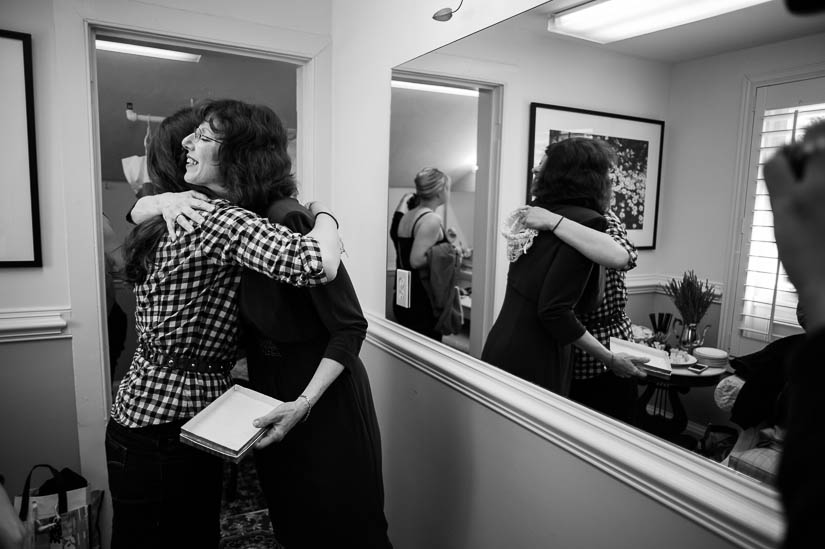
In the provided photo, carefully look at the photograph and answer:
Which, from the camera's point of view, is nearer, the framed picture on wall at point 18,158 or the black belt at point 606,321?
the black belt at point 606,321

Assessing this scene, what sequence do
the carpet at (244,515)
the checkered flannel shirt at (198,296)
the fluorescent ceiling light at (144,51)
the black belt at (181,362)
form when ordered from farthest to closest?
the fluorescent ceiling light at (144,51) < the carpet at (244,515) < the black belt at (181,362) < the checkered flannel shirt at (198,296)

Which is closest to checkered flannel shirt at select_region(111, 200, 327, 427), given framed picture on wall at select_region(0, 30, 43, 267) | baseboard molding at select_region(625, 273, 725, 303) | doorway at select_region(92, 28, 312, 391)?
baseboard molding at select_region(625, 273, 725, 303)

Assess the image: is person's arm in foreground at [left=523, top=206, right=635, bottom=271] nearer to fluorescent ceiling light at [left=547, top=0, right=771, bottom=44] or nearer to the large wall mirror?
the large wall mirror

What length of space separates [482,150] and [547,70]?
0.29 meters

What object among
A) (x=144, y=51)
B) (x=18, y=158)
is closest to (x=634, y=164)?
(x=18, y=158)

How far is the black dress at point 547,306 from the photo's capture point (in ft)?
3.93

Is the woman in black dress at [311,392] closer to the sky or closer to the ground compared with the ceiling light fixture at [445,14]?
closer to the ground

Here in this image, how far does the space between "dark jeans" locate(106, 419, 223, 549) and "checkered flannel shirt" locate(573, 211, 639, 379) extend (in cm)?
92

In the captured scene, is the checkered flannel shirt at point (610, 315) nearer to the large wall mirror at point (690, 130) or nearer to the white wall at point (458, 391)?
the large wall mirror at point (690, 130)

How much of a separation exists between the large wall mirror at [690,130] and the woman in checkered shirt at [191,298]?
1.80ft

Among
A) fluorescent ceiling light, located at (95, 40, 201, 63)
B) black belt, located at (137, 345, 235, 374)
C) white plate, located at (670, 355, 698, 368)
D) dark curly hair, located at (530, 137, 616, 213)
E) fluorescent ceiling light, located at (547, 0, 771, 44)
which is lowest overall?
black belt, located at (137, 345, 235, 374)

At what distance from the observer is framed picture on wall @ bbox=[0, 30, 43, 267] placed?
184 centimetres

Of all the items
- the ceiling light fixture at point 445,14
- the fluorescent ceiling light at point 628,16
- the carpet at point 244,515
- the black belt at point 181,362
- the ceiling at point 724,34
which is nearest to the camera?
the ceiling at point 724,34

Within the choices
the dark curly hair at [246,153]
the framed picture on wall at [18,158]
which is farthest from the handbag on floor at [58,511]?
the dark curly hair at [246,153]
